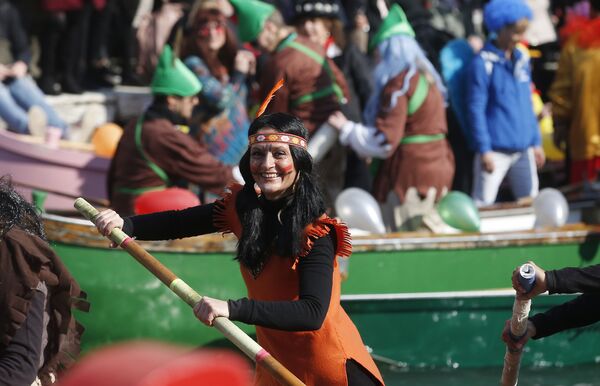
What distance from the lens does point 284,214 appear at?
17.2 feet

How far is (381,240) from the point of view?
937 centimetres

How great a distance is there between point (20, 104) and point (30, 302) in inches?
290

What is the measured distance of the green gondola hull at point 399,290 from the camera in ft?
30.1

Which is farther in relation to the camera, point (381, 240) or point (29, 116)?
point (29, 116)

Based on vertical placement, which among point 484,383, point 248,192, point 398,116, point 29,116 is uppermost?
point 248,192

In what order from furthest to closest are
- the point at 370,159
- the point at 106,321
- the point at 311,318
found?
the point at 370,159, the point at 106,321, the point at 311,318

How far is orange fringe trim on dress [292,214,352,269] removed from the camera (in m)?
5.11

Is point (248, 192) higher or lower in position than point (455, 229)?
higher

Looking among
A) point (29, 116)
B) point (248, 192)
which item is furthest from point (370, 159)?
point (248, 192)

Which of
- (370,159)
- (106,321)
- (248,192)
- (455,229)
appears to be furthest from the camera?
(370,159)

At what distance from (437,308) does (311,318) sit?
468cm

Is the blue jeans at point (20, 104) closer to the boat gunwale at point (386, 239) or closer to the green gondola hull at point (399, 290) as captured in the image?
the boat gunwale at point (386, 239)

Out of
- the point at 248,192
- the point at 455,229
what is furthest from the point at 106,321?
the point at 248,192

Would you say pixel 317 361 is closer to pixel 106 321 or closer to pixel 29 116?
pixel 106 321
